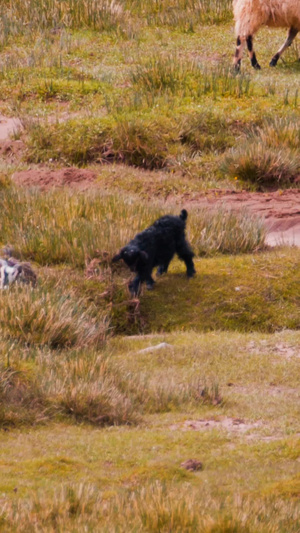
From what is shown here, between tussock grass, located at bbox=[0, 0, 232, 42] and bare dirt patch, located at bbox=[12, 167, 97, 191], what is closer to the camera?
bare dirt patch, located at bbox=[12, 167, 97, 191]

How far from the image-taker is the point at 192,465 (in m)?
5.86

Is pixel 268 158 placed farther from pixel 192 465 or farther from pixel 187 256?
pixel 192 465

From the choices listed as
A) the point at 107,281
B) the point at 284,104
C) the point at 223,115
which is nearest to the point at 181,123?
the point at 223,115

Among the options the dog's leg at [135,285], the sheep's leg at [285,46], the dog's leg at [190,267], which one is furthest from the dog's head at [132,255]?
the sheep's leg at [285,46]

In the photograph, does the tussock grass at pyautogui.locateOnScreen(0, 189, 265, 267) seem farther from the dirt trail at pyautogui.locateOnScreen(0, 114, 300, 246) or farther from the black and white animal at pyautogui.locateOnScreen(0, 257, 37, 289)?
the black and white animal at pyautogui.locateOnScreen(0, 257, 37, 289)

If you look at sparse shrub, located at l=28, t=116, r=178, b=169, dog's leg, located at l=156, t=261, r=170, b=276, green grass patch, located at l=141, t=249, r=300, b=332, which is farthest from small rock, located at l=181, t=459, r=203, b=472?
sparse shrub, located at l=28, t=116, r=178, b=169

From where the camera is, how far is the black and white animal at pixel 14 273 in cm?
938

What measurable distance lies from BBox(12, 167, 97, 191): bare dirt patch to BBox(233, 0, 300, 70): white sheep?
6.04 metres

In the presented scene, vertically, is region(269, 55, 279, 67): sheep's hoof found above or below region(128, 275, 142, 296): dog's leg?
above

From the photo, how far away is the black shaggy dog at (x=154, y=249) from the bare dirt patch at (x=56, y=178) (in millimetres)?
4413

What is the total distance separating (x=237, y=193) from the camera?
15016 millimetres

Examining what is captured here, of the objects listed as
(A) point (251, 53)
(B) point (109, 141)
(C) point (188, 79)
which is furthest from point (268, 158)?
(A) point (251, 53)

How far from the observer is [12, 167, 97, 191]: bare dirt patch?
577 inches

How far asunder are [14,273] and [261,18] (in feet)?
41.1
